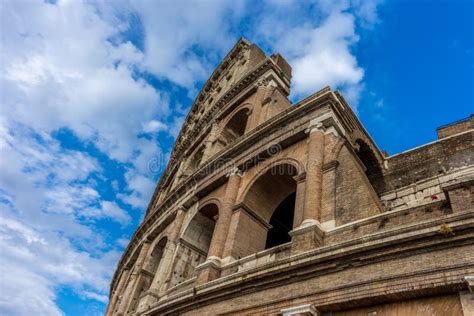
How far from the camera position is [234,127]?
18000 mm

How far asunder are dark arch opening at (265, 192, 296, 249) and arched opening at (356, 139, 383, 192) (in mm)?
2799

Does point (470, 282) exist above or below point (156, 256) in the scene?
below

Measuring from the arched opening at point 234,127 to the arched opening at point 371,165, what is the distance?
6711mm

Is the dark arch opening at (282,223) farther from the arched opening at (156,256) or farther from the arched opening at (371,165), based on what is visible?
the arched opening at (156,256)

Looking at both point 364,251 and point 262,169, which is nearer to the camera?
point 364,251

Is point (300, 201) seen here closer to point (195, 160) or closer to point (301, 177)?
point (301, 177)

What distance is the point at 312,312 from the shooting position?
6234 mm

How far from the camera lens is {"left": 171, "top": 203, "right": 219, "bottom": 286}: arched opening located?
39.8 ft

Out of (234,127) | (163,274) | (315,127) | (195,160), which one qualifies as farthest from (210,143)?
(315,127)

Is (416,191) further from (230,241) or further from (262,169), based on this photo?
(230,241)

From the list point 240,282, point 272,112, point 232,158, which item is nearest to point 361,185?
point 240,282

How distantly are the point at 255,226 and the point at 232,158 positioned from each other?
2.76 m

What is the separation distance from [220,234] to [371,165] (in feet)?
18.9

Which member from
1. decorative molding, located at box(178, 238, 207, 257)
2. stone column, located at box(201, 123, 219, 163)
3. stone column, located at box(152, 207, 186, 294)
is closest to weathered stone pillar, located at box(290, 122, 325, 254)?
decorative molding, located at box(178, 238, 207, 257)
